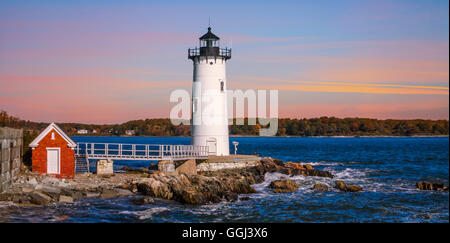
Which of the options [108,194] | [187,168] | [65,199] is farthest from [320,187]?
[65,199]

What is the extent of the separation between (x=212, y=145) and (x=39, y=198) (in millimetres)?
16481

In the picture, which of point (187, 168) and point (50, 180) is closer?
point (50, 180)

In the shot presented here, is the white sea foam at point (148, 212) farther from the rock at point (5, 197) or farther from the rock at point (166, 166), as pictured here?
the rock at point (166, 166)

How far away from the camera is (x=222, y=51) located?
3509 cm

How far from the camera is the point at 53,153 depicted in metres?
25.8

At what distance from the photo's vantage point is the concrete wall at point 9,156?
2088 cm

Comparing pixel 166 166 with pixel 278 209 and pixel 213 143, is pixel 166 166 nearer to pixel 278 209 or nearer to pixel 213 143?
pixel 213 143

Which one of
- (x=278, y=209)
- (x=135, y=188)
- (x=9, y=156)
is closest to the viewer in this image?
(x=9, y=156)

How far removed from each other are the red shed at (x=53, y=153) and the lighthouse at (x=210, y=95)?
11.2 m

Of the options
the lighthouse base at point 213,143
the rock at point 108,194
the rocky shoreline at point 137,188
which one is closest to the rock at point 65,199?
the rocky shoreline at point 137,188

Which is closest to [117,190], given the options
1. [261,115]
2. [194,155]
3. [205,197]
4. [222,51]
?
[205,197]

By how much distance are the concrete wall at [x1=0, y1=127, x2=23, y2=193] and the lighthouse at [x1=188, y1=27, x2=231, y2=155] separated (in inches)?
530

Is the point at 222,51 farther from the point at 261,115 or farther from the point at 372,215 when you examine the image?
the point at 372,215
